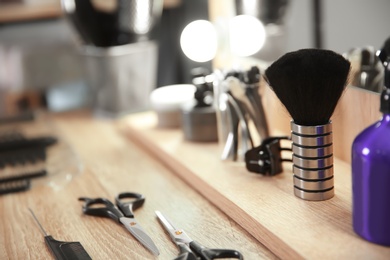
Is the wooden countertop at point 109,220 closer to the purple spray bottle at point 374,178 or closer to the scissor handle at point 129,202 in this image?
the scissor handle at point 129,202

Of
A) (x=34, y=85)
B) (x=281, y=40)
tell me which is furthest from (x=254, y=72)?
(x=34, y=85)

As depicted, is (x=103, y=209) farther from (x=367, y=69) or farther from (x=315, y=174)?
(x=367, y=69)

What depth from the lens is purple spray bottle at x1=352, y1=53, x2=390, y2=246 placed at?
62 centimetres

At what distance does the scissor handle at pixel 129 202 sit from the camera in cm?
84

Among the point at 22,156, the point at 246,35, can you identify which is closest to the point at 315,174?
the point at 246,35

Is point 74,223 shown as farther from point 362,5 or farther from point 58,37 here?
point 58,37

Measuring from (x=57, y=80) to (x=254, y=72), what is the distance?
2.90 feet

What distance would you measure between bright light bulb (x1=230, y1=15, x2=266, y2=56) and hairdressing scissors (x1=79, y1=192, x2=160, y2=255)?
1.45 ft

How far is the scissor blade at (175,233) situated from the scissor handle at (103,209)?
0.22ft

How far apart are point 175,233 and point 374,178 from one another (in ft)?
0.83

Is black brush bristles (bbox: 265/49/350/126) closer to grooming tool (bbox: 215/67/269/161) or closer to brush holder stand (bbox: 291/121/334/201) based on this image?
brush holder stand (bbox: 291/121/334/201)

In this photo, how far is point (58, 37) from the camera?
1737 millimetres

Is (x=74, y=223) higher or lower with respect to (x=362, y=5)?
lower

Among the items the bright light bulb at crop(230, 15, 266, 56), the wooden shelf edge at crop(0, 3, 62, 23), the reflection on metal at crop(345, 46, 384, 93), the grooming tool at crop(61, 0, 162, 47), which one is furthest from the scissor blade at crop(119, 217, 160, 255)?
the wooden shelf edge at crop(0, 3, 62, 23)
